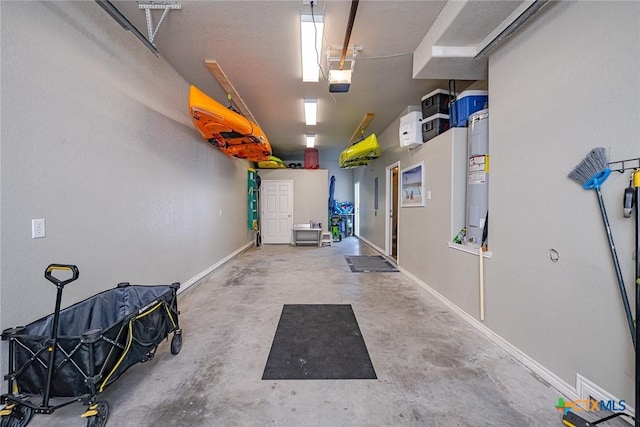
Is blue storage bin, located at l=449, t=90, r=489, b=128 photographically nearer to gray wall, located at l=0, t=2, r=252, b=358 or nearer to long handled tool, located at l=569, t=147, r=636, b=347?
long handled tool, located at l=569, t=147, r=636, b=347

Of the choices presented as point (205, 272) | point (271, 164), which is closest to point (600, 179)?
point (205, 272)

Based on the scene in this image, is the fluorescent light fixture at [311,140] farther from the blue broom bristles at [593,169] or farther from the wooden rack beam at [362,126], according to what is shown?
the blue broom bristles at [593,169]

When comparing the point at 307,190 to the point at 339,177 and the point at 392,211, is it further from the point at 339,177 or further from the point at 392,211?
the point at 392,211

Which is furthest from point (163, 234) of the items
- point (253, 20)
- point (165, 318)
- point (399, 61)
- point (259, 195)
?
point (259, 195)

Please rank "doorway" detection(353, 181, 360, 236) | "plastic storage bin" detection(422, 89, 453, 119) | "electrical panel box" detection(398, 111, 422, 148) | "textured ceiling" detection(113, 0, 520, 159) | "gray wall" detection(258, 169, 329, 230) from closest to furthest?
"textured ceiling" detection(113, 0, 520, 159), "plastic storage bin" detection(422, 89, 453, 119), "electrical panel box" detection(398, 111, 422, 148), "gray wall" detection(258, 169, 329, 230), "doorway" detection(353, 181, 360, 236)

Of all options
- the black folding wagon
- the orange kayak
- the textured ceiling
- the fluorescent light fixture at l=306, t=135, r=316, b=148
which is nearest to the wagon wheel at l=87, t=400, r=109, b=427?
the black folding wagon

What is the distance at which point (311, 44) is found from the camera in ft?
8.99

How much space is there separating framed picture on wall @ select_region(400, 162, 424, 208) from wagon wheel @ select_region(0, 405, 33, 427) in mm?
4225

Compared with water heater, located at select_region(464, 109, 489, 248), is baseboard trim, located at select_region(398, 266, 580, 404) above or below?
below

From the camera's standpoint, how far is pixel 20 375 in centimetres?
143

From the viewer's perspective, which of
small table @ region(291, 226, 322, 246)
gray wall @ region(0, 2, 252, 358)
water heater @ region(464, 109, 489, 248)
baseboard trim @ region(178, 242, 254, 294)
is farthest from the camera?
small table @ region(291, 226, 322, 246)

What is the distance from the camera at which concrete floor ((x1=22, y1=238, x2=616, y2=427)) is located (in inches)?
60.7

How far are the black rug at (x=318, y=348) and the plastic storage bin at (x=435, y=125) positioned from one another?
2641mm

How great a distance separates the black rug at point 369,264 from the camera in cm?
494
